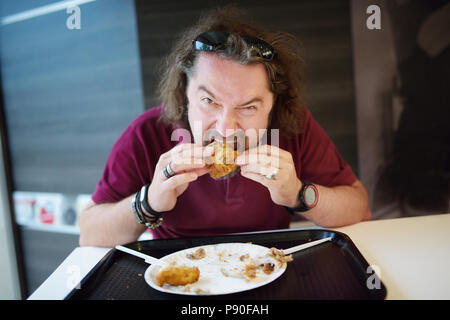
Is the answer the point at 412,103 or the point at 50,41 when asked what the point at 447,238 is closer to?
the point at 412,103

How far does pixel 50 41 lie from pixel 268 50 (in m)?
2.24

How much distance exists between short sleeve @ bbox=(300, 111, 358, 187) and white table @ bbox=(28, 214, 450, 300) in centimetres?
34

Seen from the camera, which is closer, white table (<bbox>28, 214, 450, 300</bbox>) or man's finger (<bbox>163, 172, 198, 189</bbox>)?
white table (<bbox>28, 214, 450, 300</bbox>)

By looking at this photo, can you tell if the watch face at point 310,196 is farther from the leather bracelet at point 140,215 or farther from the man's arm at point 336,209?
the leather bracelet at point 140,215

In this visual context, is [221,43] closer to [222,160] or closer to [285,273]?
[222,160]

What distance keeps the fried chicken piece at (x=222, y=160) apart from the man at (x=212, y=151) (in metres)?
0.04

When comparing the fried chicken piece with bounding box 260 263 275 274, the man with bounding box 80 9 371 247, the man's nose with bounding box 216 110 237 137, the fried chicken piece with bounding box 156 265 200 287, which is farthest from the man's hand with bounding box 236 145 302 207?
the fried chicken piece with bounding box 156 265 200 287

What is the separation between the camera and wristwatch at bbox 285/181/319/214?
1645mm

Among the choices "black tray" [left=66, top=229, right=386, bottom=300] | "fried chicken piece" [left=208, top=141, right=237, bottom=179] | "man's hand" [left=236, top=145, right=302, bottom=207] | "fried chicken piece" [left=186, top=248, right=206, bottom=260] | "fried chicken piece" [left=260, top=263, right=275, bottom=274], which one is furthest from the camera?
"fried chicken piece" [left=208, top=141, right=237, bottom=179]

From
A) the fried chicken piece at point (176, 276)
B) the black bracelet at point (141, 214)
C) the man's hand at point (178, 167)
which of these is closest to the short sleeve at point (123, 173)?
the black bracelet at point (141, 214)

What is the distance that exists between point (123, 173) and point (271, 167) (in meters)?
0.78

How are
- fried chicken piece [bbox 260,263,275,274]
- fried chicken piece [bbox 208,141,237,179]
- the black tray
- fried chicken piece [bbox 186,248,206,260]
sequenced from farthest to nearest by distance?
fried chicken piece [bbox 208,141,237,179], fried chicken piece [bbox 186,248,206,260], fried chicken piece [bbox 260,263,275,274], the black tray

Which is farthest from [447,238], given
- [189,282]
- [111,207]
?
[111,207]

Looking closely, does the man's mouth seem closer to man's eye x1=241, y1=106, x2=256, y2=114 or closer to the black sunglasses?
man's eye x1=241, y1=106, x2=256, y2=114
